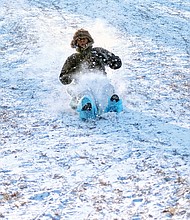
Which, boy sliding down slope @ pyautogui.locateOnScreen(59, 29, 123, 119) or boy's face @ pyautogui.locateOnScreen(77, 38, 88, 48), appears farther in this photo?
boy's face @ pyautogui.locateOnScreen(77, 38, 88, 48)

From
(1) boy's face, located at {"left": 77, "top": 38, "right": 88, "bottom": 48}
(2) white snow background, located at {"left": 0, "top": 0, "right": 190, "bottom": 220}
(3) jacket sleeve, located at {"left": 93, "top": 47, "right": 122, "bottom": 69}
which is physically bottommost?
(2) white snow background, located at {"left": 0, "top": 0, "right": 190, "bottom": 220}

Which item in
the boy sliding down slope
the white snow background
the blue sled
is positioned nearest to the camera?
the white snow background

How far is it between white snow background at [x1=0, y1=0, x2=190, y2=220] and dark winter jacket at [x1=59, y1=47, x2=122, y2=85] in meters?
0.63

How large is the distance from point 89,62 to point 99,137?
1757 millimetres

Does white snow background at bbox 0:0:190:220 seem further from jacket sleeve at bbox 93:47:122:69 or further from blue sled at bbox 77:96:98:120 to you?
jacket sleeve at bbox 93:47:122:69

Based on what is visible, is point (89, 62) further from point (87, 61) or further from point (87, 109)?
point (87, 109)

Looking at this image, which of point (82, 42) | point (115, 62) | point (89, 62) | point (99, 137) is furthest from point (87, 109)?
point (82, 42)

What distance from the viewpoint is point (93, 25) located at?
15695mm

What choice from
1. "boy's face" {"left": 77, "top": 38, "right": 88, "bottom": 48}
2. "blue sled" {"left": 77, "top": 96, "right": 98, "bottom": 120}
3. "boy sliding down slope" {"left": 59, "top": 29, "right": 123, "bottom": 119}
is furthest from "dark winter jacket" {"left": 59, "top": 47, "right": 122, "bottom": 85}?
"blue sled" {"left": 77, "top": 96, "right": 98, "bottom": 120}

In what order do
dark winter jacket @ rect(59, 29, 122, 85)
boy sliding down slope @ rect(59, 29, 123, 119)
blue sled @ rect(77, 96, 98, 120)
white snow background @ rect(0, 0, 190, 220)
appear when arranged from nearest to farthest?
1. white snow background @ rect(0, 0, 190, 220)
2. blue sled @ rect(77, 96, 98, 120)
3. boy sliding down slope @ rect(59, 29, 123, 119)
4. dark winter jacket @ rect(59, 29, 122, 85)

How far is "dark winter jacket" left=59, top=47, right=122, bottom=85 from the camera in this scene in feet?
26.0

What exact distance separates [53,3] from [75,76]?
11.5m

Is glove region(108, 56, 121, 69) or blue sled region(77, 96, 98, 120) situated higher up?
glove region(108, 56, 121, 69)

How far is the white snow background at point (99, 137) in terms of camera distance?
4.84m
